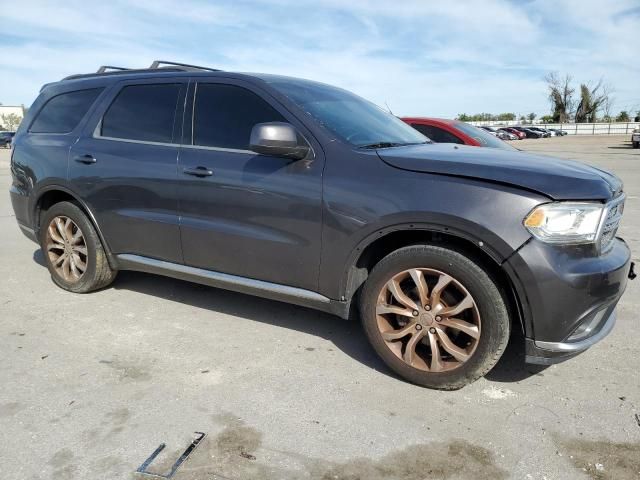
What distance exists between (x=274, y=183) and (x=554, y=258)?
1.68 metres

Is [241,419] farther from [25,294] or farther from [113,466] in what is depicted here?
[25,294]

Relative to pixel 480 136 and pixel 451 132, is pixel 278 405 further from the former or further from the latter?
pixel 480 136

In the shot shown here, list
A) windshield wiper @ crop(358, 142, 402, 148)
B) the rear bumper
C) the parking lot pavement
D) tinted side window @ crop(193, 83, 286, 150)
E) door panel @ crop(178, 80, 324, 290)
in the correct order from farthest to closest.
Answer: the rear bumper, tinted side window @ crop(193, 83, 286, 150), windshield wiper @ crop(358, 142, 402, 148), door panel @ crop(178, 80, 324, 290), the parking lot pavement

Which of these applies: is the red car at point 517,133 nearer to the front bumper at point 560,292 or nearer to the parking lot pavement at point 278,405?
the parking lot pavement at point 278,405

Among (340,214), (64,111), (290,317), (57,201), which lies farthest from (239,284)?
(64,111)

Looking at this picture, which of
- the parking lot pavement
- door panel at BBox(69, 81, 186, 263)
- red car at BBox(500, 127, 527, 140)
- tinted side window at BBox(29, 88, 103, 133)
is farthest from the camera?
red car at BBox(500, 127, 527, 140)

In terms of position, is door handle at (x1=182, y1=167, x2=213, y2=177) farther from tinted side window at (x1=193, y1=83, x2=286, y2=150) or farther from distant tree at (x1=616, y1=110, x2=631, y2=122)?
distant tree at (x1=616, y1=110, x2=631, y2=122)

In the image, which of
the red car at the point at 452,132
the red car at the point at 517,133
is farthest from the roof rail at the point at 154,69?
the red car at the point at 517,133

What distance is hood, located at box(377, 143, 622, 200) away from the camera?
277 cm

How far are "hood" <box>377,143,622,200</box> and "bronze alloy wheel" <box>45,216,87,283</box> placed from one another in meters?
2.82

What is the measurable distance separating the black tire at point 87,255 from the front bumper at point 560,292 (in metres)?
3.30

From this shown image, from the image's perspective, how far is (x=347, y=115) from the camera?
3855 mm

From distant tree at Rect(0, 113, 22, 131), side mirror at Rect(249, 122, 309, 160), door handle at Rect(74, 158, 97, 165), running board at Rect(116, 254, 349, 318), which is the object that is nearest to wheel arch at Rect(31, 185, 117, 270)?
running board at Rect(116, 254, 349, 318)

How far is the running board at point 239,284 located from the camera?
345 cm
